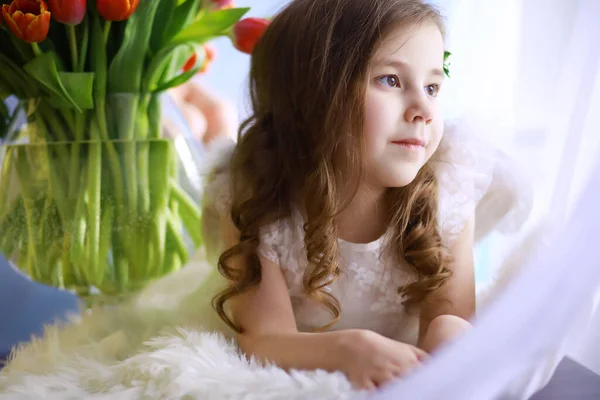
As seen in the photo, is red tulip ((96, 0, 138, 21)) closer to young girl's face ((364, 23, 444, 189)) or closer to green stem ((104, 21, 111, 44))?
green stem ((104, 21, 111, 44))

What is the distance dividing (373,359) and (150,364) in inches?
8.3

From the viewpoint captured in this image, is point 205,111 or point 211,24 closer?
point 211,24

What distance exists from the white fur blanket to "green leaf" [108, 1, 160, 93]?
0.29 m

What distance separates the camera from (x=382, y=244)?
832mm

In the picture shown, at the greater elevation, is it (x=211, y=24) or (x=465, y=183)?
(x=211, y=24)

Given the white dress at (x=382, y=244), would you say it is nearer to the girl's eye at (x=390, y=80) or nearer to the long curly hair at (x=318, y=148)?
the long curly hair at (x=318, y=148)

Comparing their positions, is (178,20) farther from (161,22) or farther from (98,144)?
(98,144)

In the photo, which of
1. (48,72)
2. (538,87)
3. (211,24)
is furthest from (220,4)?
(538,87)

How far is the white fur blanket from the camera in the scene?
1.98 ft

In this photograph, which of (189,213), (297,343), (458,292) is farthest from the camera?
(189,213)

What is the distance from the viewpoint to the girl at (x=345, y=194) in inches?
28.6

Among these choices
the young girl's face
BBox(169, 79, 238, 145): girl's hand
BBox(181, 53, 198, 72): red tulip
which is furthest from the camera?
BBox(169, 79, 238, 145): girl's hand

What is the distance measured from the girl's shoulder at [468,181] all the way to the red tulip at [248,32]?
27cm

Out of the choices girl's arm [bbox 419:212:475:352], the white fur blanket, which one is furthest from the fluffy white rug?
girl's arm [bbox 419:212:475:352]
